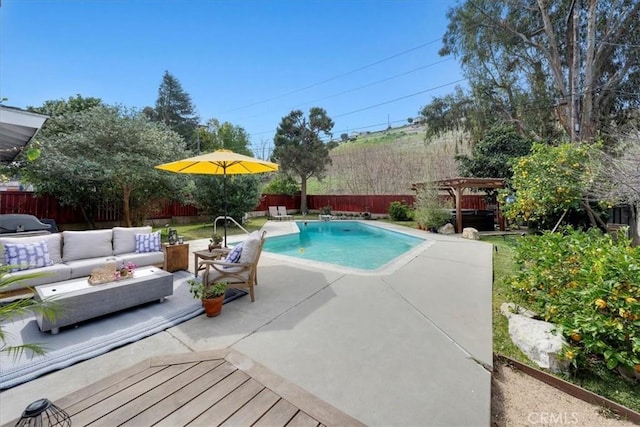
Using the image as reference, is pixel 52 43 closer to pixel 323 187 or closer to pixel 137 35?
pixel 137 35

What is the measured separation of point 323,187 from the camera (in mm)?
21906

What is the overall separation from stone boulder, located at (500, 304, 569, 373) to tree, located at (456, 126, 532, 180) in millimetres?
10587

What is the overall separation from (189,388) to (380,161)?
18.9 m

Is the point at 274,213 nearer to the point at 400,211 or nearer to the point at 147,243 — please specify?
the point at 400,211

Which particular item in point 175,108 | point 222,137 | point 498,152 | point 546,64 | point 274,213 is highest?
point 175,108

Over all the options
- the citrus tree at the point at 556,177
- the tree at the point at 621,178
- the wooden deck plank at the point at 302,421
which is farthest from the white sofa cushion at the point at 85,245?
the tree at the point at 621,178

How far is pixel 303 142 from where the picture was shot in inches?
701

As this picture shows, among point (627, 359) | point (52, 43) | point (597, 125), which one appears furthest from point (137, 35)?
point (597, 125)

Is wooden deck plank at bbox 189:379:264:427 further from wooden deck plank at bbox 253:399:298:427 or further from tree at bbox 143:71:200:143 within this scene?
tree at bbox 143:71:200:143

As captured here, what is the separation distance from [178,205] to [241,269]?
11138mm

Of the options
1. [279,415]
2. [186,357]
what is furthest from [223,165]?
[279,415]

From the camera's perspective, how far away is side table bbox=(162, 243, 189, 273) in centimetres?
501

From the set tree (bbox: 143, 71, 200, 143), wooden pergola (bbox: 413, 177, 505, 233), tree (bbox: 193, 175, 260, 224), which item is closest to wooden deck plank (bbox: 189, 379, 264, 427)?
wooden pergola (bbox: 413, 177, 505, 233)

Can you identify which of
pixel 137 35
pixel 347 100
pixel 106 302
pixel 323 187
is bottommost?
pixel 106 302
